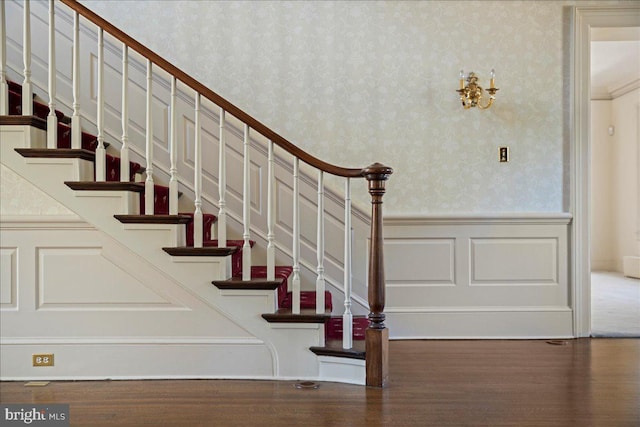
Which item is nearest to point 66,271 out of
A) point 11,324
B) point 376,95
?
point 11,324

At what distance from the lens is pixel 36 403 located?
257 cm

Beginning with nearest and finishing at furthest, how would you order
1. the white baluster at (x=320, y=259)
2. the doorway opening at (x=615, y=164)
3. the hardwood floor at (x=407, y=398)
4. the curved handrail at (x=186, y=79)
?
the hardwood floor at (x=407, y=398) → the curved handrail at (x=186, y=79) → the white baluster at (x=320, y=259) → the doorway opening at (x=615, y=164)

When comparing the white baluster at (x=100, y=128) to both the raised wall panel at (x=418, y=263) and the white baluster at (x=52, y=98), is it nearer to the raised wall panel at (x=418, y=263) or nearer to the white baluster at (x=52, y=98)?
the white baluster at (x=52, y=98)

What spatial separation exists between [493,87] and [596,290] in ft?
11.7

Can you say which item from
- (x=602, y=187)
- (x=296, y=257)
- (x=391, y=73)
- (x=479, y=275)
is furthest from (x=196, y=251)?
(x=602, y=187)

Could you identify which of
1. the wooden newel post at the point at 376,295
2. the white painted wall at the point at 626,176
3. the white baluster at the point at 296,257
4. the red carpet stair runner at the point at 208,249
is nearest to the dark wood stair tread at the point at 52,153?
the red carpet stair runner at the point at 208,249

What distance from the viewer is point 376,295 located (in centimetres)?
280

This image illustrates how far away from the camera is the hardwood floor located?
235cm

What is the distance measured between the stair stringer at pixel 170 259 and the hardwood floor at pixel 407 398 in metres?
0.18

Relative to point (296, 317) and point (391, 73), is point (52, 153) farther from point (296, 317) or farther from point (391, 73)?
point (391, 73)

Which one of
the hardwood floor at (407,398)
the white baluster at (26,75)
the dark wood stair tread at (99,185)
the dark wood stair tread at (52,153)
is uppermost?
the white baluster at (26,75)

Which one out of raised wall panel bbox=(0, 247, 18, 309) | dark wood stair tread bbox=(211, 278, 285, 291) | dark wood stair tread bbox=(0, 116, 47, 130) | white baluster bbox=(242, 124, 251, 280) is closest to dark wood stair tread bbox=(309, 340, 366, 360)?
dark wood stair tread bbox=(211, 278, 285, 291)

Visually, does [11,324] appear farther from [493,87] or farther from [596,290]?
[596,290]

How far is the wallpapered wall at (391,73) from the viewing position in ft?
13.0
